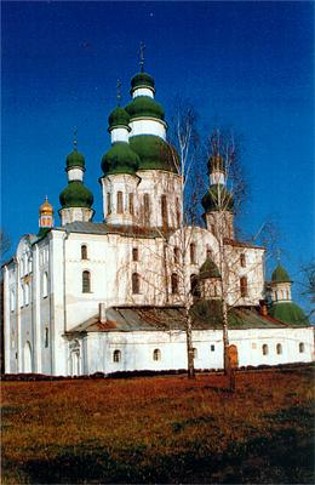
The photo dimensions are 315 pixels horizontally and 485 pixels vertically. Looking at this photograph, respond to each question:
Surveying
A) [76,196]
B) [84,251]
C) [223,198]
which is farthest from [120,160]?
[223,198]

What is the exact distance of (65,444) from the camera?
1070cm

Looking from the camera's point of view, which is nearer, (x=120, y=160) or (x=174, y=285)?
(x=174, y=285)

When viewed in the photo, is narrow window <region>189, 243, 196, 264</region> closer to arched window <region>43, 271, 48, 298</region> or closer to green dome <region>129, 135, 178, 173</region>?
green dome <region>129, 135, 178, 173</region>

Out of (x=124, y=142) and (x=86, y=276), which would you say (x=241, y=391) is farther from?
(x=124, y=142)

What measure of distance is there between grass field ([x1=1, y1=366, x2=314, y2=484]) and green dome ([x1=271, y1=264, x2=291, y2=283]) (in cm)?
2851

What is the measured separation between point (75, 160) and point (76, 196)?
3278mm

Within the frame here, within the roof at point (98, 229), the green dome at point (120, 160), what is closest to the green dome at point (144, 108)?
the green dome at point (120, 160)

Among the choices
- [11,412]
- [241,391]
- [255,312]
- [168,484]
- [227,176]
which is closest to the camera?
[168,484]

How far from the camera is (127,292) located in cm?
3859

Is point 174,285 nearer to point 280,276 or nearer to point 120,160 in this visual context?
point 120,160

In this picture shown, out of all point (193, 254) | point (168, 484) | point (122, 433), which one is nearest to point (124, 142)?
point (193, 254)

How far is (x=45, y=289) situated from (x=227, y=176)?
2200cm

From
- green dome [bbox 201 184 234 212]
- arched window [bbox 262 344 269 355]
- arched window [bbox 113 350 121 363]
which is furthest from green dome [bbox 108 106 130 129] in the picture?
green dome [bbox 201 184 234 212]

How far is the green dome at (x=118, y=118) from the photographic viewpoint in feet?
152
